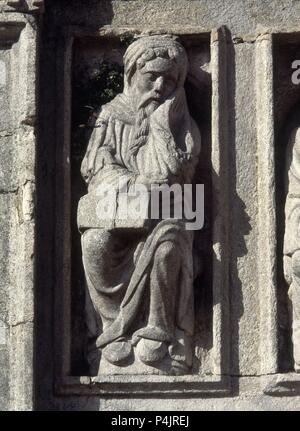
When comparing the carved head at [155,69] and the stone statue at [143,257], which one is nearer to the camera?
the stone statue at [143,257]

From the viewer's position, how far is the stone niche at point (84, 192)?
47.9 ft

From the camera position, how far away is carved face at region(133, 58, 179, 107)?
14.9 meters

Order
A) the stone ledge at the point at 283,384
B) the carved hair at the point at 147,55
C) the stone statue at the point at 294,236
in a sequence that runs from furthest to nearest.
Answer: the carved hair at the point at 147,55
the stone statue at the point at 294,236
the stone ledge at the point at 283,384

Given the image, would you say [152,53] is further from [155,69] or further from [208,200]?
[208,200]

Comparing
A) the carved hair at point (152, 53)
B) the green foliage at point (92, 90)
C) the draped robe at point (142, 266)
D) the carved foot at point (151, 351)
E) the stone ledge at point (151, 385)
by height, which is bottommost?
the stone ledge at point (151, 385)

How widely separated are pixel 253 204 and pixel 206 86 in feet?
2.67

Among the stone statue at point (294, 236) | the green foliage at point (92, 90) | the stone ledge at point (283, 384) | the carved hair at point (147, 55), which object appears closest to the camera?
the stone ledge at point (283, 384)

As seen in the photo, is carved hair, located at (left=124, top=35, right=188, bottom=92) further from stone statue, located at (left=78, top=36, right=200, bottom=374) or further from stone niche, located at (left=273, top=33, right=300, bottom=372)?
stone niche, located at (left=273, top=33, right=300, bottom=372)

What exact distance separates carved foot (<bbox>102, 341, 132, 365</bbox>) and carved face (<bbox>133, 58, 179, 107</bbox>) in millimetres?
1482

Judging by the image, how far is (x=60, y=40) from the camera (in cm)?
1517

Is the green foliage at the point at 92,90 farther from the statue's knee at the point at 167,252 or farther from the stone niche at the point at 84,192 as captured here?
the statue's knee at the point at 167,252

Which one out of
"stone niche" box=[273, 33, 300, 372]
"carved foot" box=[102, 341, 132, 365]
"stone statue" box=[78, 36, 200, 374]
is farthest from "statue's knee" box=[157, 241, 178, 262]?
"stone niche" box=[273, 33, 300, 372]

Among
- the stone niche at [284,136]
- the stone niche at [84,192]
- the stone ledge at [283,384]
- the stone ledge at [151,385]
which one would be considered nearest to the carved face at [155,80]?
the stone niche at [84,192]

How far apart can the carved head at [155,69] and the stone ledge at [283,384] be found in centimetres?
183
